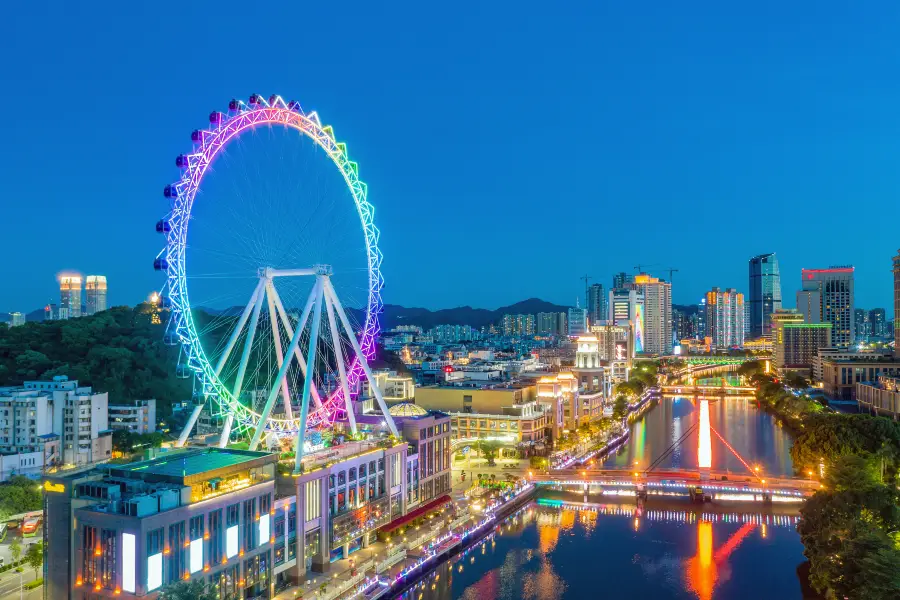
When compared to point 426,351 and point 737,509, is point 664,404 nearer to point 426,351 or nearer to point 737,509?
point 737,509

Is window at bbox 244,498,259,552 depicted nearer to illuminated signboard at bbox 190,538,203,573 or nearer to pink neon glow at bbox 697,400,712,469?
illuminated signboard at bbox 190,538,203,573

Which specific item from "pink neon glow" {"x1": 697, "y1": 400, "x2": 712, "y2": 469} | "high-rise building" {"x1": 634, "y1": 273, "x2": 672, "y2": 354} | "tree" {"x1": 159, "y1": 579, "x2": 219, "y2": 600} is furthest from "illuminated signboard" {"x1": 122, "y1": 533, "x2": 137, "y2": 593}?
"high-rise building" {"x1": 634, "y1": 273, "x2": 672, "y2": 354}


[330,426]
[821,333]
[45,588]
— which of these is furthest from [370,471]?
[821,333]

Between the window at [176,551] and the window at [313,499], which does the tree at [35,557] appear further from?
the window at [313,499]

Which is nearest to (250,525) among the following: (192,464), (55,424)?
(192,464)

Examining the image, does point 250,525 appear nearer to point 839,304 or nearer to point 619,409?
point 619,409
